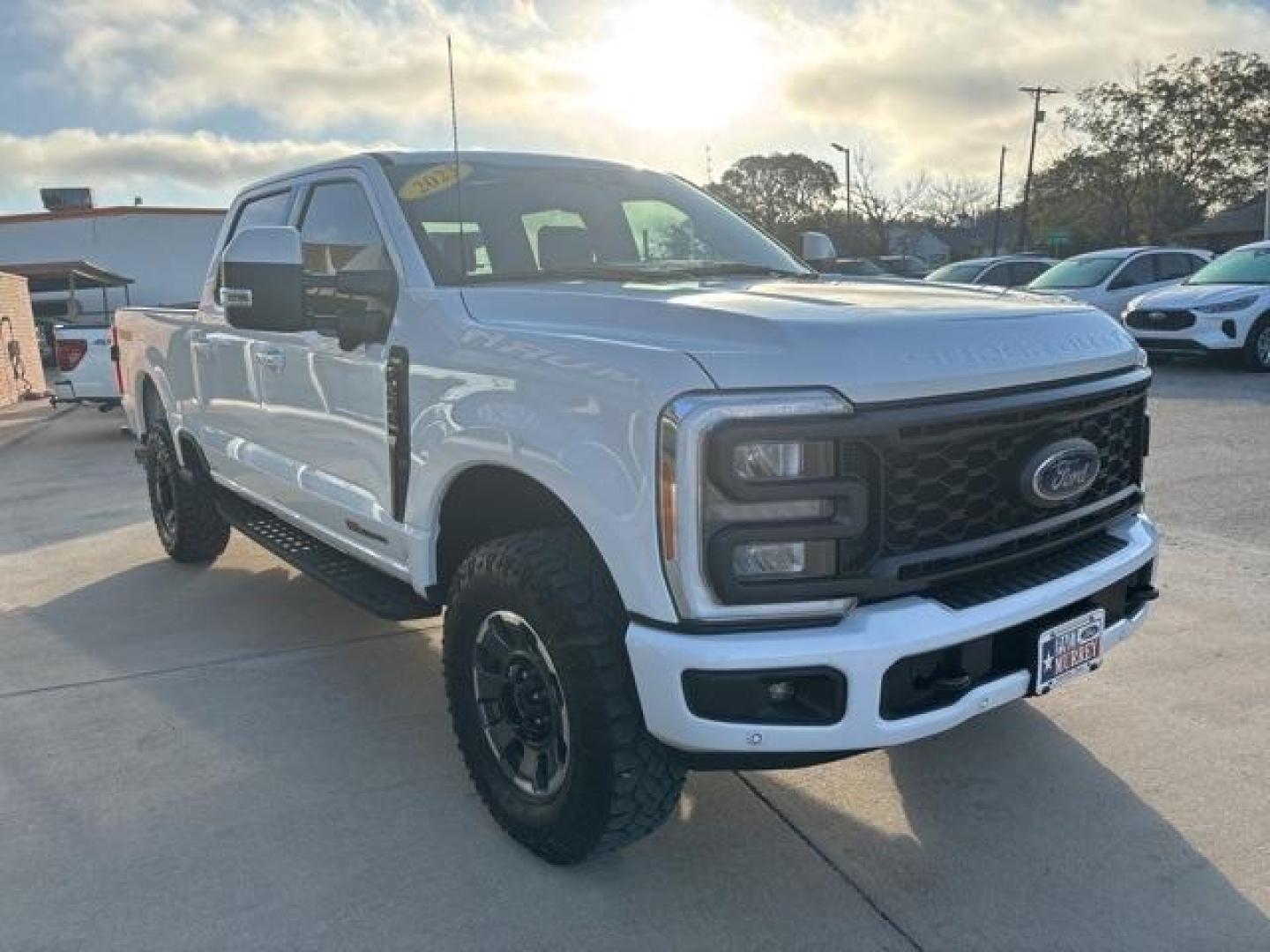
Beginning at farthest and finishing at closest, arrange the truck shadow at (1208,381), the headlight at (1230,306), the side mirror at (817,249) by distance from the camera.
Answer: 1. the headlight at (1230,306)
2. the truck shadow at (1208,381)
3. the side mirror at (817,249)

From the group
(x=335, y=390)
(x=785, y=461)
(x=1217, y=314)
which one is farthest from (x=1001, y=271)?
(x=785, y=461)

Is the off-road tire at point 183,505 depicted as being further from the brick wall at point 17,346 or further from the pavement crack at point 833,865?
the brick wall at point 17,346

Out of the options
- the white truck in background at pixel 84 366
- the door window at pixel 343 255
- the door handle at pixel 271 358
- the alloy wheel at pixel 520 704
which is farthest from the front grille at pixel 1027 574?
the white truck in background at pixel 84 366

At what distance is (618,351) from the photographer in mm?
2494

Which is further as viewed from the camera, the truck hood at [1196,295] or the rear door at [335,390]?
the truck hood at [1196,295]

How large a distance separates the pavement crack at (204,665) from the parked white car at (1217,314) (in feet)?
36.8

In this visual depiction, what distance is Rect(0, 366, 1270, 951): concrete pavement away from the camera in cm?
263

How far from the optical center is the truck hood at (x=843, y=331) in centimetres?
236

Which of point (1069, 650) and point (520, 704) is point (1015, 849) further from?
point (520, 704)

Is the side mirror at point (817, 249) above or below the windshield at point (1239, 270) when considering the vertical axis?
above

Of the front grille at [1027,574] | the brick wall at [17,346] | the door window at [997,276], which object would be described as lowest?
the brick wall at [17,346]

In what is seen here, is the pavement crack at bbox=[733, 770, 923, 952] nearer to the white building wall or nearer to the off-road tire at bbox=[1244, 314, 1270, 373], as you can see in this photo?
the off-road tire at bbox=[1244, 314, 1270, 373]

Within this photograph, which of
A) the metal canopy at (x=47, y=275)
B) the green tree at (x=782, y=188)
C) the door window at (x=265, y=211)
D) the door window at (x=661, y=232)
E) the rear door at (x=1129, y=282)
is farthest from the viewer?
the green tree at (x=782, y=188)

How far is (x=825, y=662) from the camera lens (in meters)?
2.28
